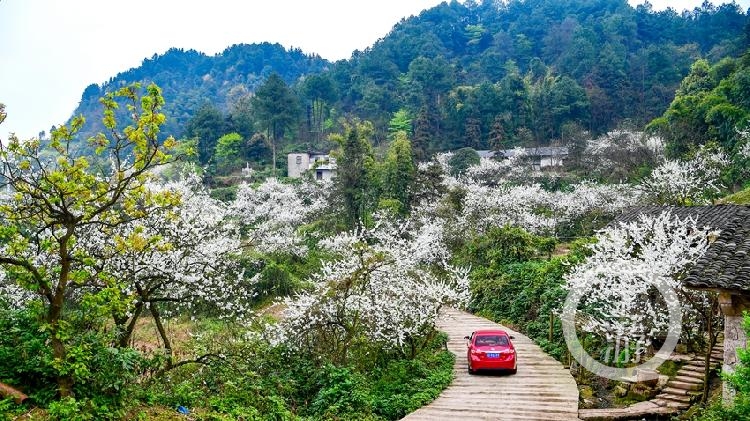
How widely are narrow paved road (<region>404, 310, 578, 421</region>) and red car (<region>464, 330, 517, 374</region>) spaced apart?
308 mm

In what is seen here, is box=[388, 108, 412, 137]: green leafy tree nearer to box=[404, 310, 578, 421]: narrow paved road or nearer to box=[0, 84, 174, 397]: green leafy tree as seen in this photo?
A: box=[404, 310, 578, 421]: narrow paved road

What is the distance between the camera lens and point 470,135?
64.6m

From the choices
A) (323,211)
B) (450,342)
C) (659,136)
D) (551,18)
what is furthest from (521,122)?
(551,18)

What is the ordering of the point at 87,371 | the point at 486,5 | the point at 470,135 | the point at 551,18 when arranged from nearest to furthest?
the point at 87,371, the point at 470,135, the point at 551,18, the point at 486,5

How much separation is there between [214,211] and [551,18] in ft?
351

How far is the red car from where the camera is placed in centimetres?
1559

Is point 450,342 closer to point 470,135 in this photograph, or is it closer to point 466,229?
point 466,229

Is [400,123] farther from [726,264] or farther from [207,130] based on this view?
[726,264]

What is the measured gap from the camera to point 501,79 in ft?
278

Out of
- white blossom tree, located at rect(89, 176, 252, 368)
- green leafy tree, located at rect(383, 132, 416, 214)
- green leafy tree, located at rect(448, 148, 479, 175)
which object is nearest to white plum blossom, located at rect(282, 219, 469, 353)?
white blossom tree, located at rect(89, 176, 252, 368)

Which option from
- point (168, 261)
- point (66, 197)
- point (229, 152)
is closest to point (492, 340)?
point (168, 261)

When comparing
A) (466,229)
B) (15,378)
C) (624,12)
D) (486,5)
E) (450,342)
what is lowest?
(450,342)

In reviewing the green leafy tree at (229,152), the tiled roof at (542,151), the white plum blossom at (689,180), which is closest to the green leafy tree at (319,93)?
the green leafy tree at (229,152)

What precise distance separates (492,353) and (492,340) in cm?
56
